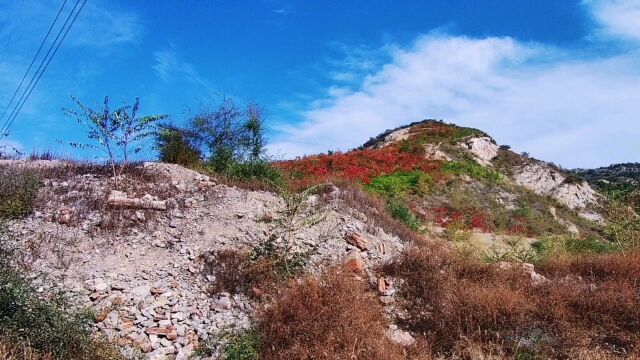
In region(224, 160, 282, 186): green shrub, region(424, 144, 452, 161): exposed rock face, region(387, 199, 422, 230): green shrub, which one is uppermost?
region(424, 144, 452, 161): exposed rock face

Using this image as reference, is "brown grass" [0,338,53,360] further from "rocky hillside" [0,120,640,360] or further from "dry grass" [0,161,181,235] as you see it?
"dry grass" [0,161,181,235]

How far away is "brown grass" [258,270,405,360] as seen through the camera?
673 centimetres

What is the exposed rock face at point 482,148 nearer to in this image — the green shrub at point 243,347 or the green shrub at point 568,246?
the green shrub at point 568,246

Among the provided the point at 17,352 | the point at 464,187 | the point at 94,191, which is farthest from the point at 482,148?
the point at 17,352

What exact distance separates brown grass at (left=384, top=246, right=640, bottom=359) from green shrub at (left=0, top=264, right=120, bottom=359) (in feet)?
16.1

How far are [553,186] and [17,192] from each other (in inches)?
1202

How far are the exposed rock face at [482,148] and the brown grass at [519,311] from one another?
2513 cm

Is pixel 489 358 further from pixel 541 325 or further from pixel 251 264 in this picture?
pixel 251 264

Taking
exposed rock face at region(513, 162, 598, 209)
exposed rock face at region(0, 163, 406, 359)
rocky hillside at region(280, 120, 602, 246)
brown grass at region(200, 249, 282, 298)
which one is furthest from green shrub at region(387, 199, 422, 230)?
exposed rock face at region(513, 162, 598, 209)

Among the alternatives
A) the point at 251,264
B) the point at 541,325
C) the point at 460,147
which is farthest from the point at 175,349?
the point at 460,147

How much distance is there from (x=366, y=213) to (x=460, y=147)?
78.4ft

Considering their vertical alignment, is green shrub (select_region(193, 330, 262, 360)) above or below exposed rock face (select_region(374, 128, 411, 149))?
below

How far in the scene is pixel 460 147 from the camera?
34969 millimetres

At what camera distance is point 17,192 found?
10.3m
